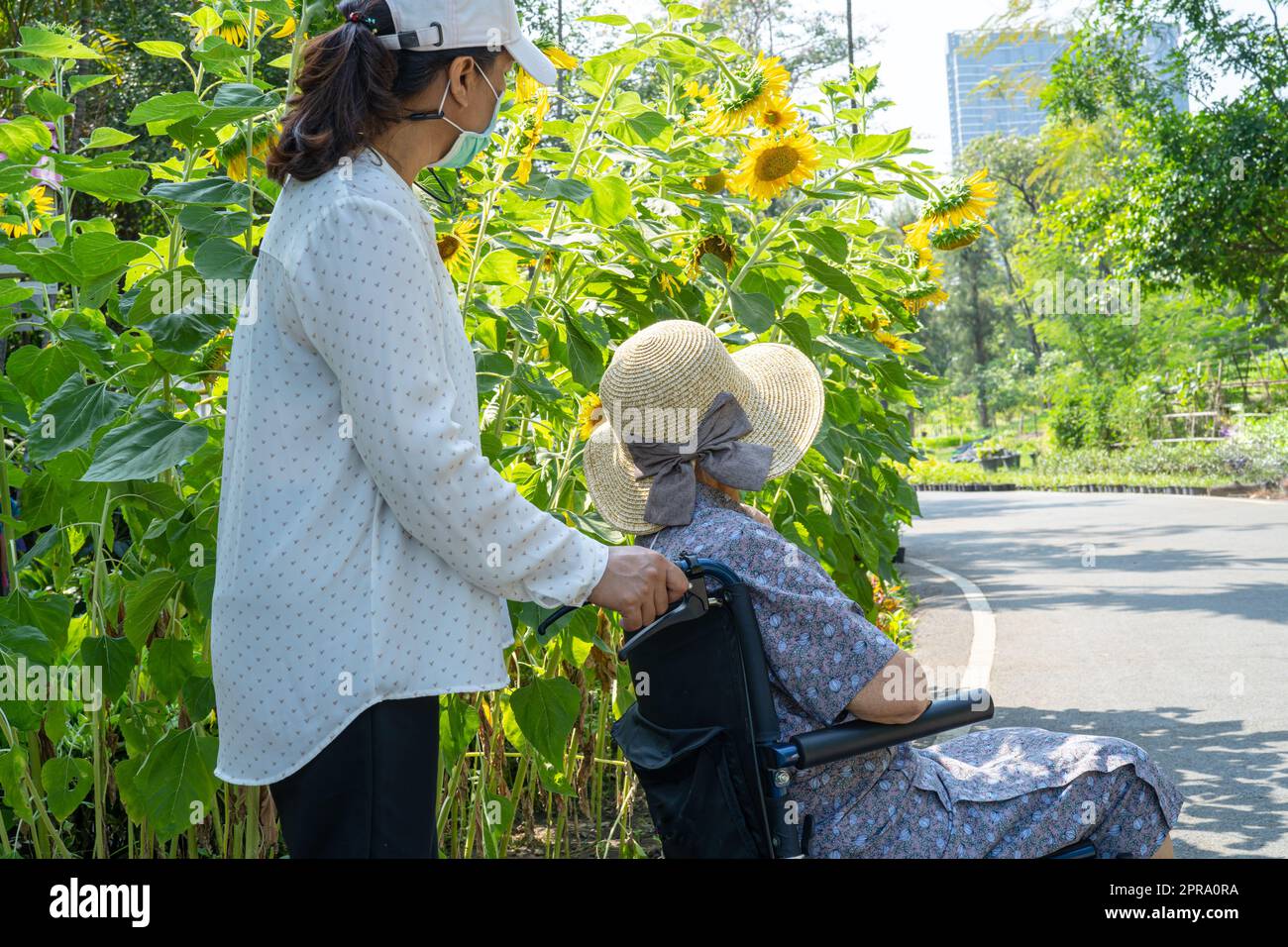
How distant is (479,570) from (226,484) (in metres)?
0.37

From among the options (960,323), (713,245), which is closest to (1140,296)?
(713,245)

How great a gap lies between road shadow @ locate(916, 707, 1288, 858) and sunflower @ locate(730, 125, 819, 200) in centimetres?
234

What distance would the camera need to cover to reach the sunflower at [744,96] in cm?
341

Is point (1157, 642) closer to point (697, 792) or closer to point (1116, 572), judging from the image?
point (1116, 572)

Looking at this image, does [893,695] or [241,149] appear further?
[241,149]

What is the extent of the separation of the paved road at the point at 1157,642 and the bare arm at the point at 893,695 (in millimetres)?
2284

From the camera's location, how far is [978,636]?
327 inches

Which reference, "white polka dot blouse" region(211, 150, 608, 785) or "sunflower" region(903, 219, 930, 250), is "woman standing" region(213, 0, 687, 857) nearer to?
"white polka dot blouse" region(211, 150, 608, 785)

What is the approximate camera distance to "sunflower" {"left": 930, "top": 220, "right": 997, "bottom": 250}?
386 cm

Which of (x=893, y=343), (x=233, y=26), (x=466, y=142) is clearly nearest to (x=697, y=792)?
(x=466, y=142)

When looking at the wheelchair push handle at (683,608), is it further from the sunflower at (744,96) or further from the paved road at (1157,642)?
the paved road at (1157,642)

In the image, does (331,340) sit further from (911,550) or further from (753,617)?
(911,550)

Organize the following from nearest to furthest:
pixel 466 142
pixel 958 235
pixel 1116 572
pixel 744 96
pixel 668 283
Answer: pixel 466 142, pixel 668 283, pixel 744 96, pixel 958 235, pixel 1116 572

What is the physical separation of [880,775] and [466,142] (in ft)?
4.13
